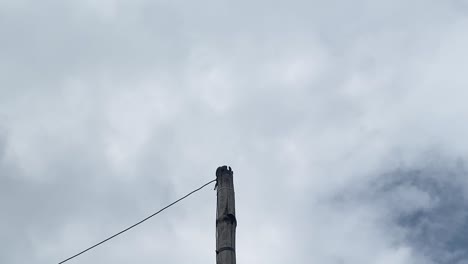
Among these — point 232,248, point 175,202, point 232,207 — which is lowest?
point 232,248

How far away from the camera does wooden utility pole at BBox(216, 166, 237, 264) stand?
309 inches

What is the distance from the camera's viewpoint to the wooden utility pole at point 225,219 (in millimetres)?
7848

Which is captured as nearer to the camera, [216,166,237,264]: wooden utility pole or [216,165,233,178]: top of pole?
[216,166,237,264]: wooden utility pole

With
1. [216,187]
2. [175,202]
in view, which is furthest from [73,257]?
[216,187]

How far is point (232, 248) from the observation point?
792 centimetres

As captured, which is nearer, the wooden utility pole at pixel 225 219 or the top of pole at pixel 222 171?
the wooden utility pole at pixel 225 219

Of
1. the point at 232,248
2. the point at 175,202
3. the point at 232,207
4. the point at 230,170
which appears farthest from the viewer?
the point at 175,202

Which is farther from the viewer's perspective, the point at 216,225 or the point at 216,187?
the point at 216,187

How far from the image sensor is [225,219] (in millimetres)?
8320

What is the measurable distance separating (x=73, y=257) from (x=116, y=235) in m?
0.94

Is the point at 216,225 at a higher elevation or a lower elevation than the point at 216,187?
lower

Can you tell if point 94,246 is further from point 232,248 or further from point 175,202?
point 232,248

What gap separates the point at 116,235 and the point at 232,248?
12.7 feet

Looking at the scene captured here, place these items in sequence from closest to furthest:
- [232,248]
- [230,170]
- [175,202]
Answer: [232,248]
[230,170]
[175,202]
